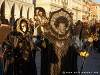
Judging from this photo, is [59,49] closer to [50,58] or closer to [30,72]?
[50,58]

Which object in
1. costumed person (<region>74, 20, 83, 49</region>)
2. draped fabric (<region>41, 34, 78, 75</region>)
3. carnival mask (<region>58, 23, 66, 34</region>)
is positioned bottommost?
costumed person (<region>74, 20, 83, 49</region>)

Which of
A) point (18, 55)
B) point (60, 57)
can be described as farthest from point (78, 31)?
point (18, 55)

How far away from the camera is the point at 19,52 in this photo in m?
7.65

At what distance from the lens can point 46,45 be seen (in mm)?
7820

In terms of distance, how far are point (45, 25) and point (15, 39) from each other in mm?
829

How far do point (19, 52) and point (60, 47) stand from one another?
89 cm

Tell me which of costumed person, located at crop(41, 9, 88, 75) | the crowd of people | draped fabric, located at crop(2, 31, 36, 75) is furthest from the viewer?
costumed person, located at crop(41, 9, 88, 75)

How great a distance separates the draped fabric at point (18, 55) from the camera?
7411 mm

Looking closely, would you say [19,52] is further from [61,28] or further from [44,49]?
[61,28]

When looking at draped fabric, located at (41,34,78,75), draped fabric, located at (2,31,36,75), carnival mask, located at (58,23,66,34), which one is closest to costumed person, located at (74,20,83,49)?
draped fabric, located at (41,34,78,75)

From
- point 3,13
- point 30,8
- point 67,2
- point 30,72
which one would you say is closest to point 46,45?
point 30,72

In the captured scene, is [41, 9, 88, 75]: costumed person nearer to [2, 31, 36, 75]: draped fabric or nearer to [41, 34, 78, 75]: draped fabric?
[41, 34, 78, 75]: draped fabric

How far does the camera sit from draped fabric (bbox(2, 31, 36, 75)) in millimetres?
7411

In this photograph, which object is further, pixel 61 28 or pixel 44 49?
pixel 44 49
